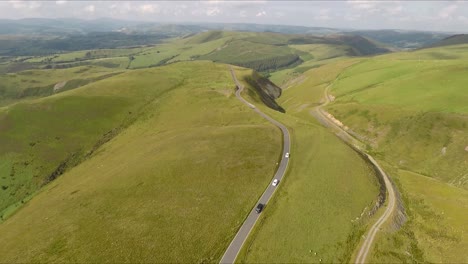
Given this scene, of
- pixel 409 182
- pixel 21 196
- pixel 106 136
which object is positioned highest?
pixel 409 182

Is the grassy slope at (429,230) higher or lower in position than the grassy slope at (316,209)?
lower

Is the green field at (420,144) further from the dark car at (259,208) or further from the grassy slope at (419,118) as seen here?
the dark car at (259,208)

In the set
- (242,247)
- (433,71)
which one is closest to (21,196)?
(242,247)

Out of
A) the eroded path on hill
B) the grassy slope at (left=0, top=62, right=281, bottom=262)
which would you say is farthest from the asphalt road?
the eroded path on hill

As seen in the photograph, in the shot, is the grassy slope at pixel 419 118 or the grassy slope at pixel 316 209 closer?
the grassy slope at pixel 316 209

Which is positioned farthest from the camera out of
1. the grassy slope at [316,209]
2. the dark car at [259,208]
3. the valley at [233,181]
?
the dark car at [259,208]

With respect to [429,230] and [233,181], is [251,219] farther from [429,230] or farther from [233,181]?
[429,230]

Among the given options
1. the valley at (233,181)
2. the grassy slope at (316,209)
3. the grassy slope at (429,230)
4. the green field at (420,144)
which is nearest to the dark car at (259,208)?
the valley at (233,181)

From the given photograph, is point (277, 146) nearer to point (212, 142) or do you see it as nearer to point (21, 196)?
point (212, 142)
